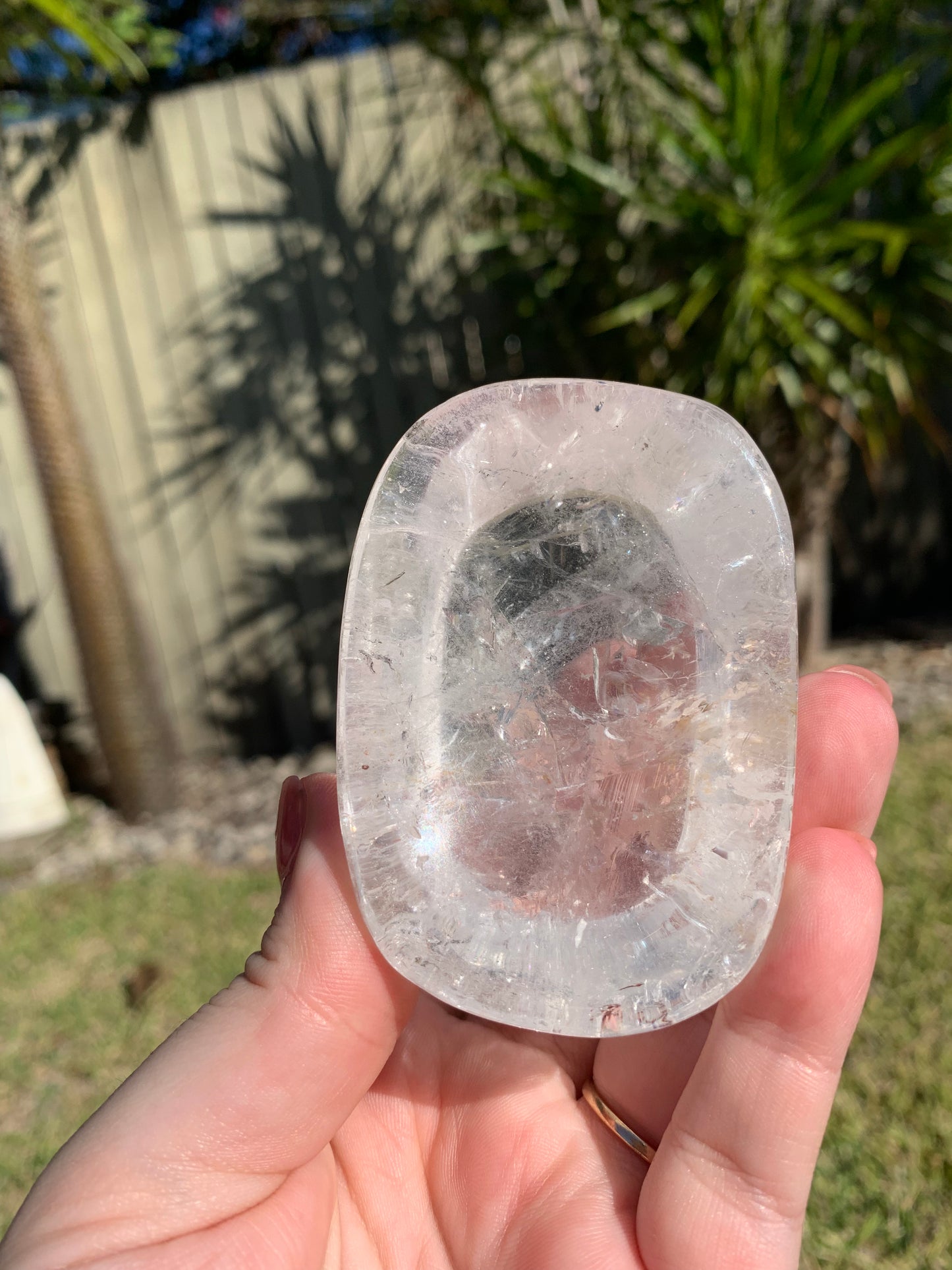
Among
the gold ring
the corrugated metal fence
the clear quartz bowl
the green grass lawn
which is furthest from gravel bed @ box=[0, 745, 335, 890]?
the clear quartz bowl

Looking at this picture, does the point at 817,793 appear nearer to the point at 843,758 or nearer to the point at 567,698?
the point at 843,758

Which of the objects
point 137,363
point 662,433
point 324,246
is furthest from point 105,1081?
point 324,246

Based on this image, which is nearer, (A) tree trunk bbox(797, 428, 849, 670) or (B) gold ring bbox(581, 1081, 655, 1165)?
(B) gold ring bbox(581, 1081, 655, 1165)

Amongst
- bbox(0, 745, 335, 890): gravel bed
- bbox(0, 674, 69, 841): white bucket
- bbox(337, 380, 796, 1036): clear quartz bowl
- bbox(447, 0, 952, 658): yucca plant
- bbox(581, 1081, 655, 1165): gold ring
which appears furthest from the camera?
bbox(0, 674, 69, 841): white bucket

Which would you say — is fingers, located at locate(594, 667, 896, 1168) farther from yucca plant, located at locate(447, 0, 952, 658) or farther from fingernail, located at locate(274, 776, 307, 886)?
yucca plant, located at locate(447, 0, 952, 658)

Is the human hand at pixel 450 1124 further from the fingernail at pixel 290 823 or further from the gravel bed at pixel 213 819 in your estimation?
the gravel bed at pixel 213 819

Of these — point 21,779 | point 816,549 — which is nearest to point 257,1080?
point 21,779

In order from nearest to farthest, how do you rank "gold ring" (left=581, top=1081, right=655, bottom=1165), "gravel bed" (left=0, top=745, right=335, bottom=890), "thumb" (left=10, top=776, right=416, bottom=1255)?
"thumb" (left=10, top=776, right=416, bottom=1255)
"gold ring" (left=581, top=1081, right=655, bottom=1165)
"gravel bed" (left=0, top=745, right=335, bottom=890)
